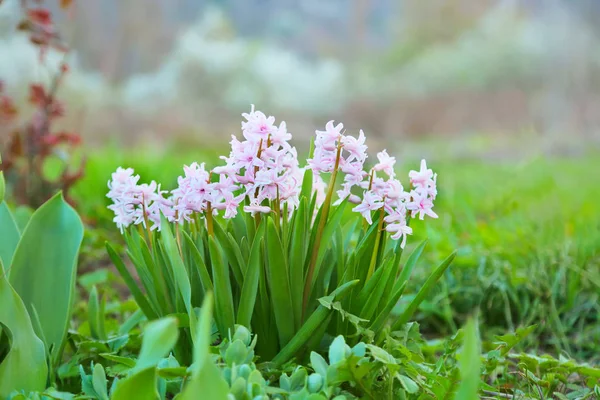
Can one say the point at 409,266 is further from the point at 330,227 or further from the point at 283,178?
the point at 283,178

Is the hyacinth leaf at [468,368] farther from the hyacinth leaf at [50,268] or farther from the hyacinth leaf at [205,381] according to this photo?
the hyacinth leaf at [50,268]

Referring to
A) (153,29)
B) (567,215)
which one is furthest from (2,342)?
(153,29)

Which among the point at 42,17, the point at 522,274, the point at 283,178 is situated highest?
the point at 42,17

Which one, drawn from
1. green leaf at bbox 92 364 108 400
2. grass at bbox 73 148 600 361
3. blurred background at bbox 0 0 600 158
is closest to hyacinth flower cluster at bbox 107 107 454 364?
green leaf at bbox 92 364 108 400

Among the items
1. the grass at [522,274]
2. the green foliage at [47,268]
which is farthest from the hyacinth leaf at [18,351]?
the grass at [522,274]

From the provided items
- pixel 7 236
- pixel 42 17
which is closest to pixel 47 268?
pixel 7 236

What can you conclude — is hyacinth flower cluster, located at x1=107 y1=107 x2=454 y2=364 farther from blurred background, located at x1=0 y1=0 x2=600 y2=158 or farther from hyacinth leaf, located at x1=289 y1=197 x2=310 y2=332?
blurred background, located at x1=0 y1=0 x2=600 y2=158
